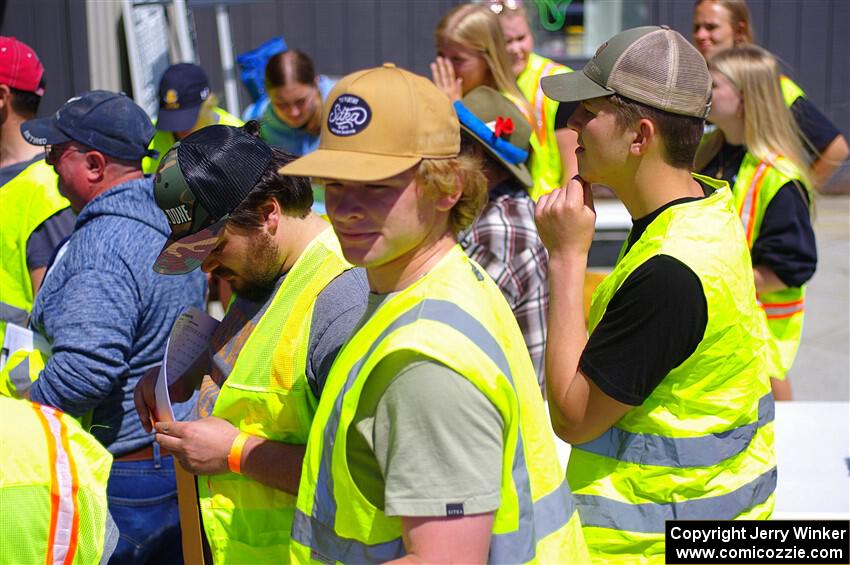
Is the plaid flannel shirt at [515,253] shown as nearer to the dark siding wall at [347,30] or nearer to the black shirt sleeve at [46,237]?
the black shirt sleeve at [46,237]

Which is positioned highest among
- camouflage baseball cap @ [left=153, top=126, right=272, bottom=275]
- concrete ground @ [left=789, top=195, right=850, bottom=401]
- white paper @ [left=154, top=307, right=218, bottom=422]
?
camouflage baseball cap @ [left=153, top=126, right=272, bottom=275]

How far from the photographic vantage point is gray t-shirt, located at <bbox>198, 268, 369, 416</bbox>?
195 cm

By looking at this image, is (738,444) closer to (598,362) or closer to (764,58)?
(598,362)

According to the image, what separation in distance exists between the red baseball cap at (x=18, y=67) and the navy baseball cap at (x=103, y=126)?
117cm

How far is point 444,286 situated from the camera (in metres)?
1.60

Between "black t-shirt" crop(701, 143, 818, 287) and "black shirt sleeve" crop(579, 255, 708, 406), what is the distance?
1.99 m

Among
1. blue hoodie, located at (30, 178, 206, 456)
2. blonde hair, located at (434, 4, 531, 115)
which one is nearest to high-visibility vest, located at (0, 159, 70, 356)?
blue hoodie, located at (30, 178, 206, 456)

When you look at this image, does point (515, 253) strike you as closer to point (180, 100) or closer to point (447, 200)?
point (447, 200)

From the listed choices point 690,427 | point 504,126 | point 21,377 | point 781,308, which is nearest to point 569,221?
point 690,427

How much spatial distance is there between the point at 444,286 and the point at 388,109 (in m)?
0.29

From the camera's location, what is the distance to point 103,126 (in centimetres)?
301

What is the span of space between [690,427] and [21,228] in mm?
2438

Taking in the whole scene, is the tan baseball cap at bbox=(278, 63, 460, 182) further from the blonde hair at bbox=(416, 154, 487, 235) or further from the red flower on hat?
the red flower on hat

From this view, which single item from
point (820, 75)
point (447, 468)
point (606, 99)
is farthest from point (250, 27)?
point (447, 468)
